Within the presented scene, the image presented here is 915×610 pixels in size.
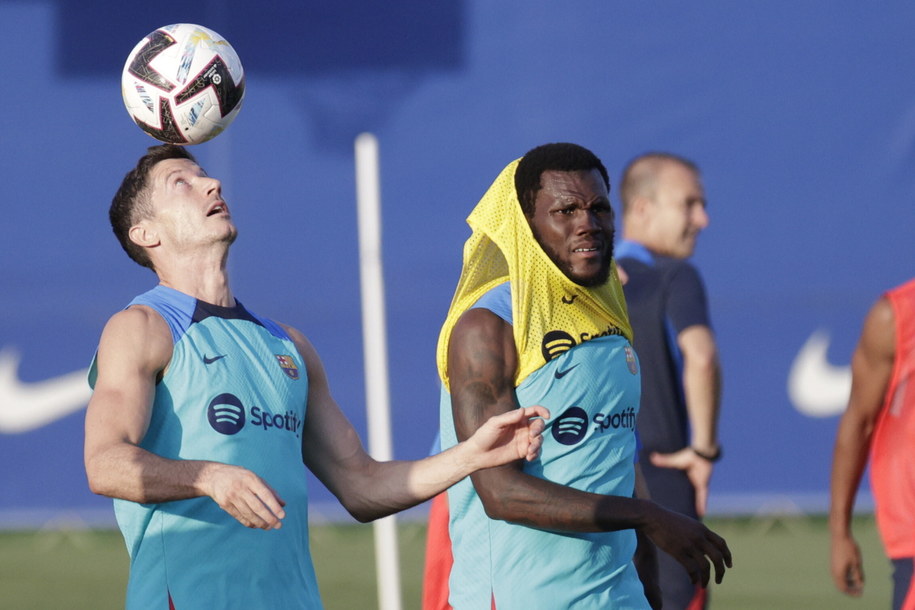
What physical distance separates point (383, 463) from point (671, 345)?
2.27 m

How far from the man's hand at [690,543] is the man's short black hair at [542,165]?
1.03 meters

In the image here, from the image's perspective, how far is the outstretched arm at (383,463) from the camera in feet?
10.6

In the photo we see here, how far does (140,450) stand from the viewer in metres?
3.15

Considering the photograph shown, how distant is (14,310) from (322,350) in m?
2.45

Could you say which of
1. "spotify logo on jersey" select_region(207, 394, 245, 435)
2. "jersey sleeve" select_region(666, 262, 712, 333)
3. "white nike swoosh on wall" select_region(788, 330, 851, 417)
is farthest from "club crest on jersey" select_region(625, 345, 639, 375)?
"white nike swoosh on wall" select_region(788, 330, 851, 417)

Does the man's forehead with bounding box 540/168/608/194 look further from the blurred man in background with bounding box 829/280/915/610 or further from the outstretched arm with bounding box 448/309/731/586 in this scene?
the blurred man in background with bounding box 829/280/915/610

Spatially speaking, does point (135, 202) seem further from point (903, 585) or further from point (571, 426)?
point (903, 585)

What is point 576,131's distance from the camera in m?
11.5

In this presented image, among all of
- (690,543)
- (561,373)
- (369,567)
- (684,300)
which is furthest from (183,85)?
(369,567)

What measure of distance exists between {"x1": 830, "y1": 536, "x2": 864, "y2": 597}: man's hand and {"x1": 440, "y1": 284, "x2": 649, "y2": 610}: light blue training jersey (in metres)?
0.92

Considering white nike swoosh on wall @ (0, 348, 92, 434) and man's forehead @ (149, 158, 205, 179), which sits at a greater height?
man's forehead @ (149, 158, 205, 179)

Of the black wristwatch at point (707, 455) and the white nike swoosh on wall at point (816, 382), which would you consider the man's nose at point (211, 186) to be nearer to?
the black wristwatch at point (707, 455)

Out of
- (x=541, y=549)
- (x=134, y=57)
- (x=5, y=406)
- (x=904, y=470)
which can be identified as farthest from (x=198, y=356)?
(x=5, y=406)

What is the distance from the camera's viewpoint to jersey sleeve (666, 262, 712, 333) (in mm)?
Result: 5820
